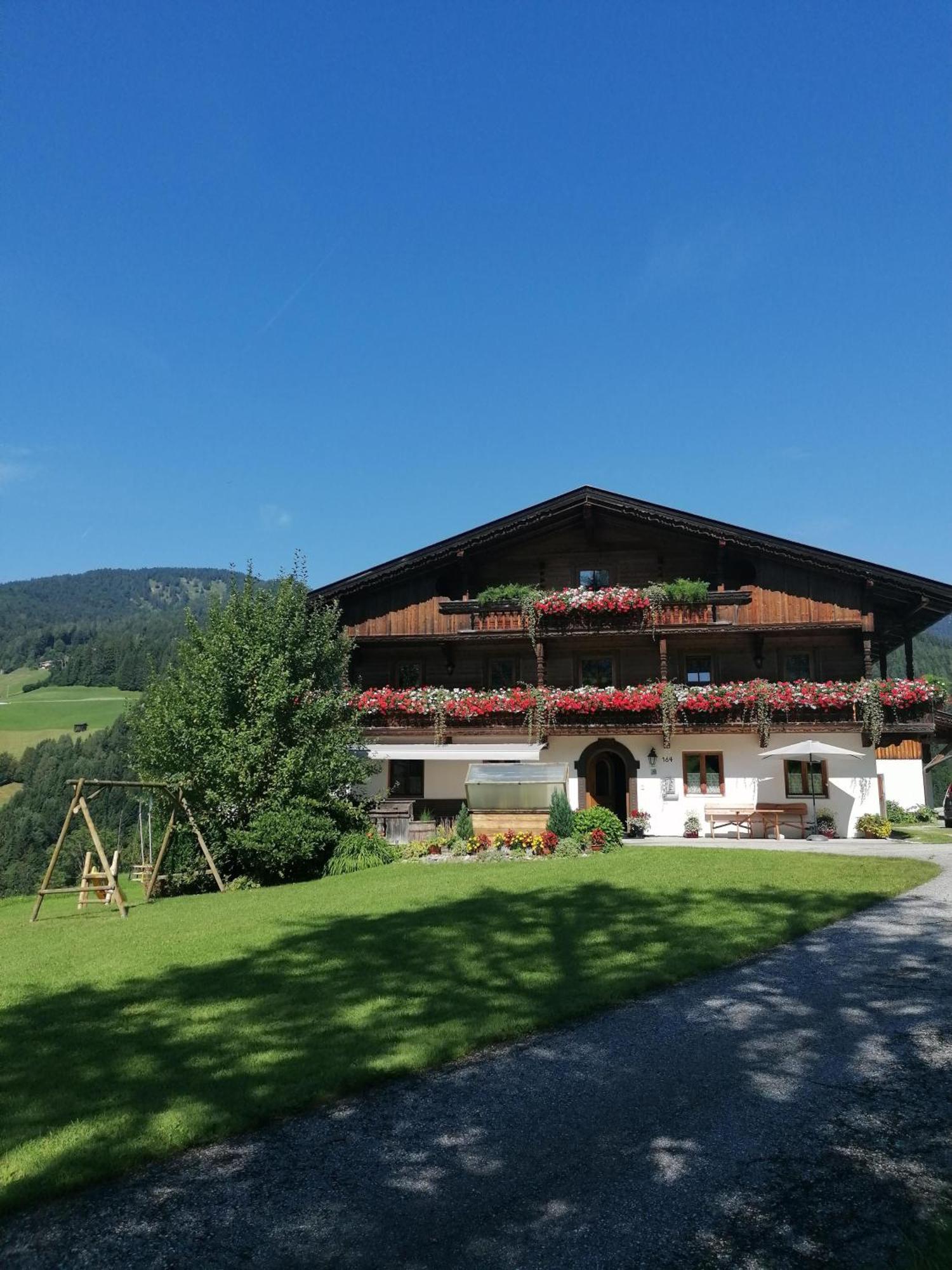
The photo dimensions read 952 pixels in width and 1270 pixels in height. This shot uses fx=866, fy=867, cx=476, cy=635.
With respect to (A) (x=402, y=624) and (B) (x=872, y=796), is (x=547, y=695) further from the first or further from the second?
(B) (x=872, y=796)

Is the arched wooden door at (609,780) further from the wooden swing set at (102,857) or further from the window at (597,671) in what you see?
the wooden swing set at (102,857)

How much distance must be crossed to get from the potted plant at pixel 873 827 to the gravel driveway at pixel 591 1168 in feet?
61.4

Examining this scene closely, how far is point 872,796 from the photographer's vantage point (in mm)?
25391

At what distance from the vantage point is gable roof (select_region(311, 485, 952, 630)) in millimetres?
26641

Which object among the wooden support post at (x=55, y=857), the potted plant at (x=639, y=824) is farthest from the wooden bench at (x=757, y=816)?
the wooden support post at (x=55, y=857)

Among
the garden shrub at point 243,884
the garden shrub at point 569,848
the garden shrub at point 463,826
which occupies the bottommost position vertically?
the garden shrub at point 243,884

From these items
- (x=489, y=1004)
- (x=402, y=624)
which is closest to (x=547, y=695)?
(x=402, y=624)

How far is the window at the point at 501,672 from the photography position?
3022cm

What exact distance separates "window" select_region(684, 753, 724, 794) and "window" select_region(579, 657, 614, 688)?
385cm

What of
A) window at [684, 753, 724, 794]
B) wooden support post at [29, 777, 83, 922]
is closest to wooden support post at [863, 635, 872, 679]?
window at [684, 753, 724, 794]

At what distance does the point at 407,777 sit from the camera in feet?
95.8

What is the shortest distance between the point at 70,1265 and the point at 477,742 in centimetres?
2390

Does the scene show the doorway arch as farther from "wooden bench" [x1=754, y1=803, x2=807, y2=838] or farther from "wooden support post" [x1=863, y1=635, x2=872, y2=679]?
"wooden support post" [x1=863, y1=635, x2=872, y2=679]

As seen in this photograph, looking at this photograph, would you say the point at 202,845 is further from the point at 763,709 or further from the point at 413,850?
the point at 763,709
